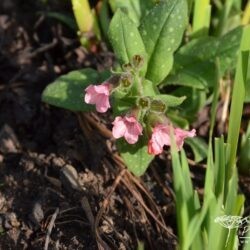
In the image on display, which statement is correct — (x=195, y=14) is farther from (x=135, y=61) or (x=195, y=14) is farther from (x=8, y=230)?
(x=8, y=230)

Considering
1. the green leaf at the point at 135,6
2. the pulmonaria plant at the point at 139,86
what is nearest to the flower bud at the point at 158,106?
the pulmonaria plant at the point at 139,86

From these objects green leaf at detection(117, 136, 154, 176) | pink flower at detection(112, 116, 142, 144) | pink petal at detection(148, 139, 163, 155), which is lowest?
green leaf at detection(117, 136, 154, 176)

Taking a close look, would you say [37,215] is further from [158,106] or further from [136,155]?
[158,106]

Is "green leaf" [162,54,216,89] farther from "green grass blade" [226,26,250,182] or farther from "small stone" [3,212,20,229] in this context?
"small stone" [3,212,20,229]

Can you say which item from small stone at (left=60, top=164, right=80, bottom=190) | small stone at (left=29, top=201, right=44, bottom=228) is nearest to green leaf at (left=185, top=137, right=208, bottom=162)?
small stone at (left=60, top=164, right=80, bottom=190)

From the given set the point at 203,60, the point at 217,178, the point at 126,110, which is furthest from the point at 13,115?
the point at 217,178

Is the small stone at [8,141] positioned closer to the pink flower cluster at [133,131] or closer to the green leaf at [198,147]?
the pink flower cluster at [133,131]
